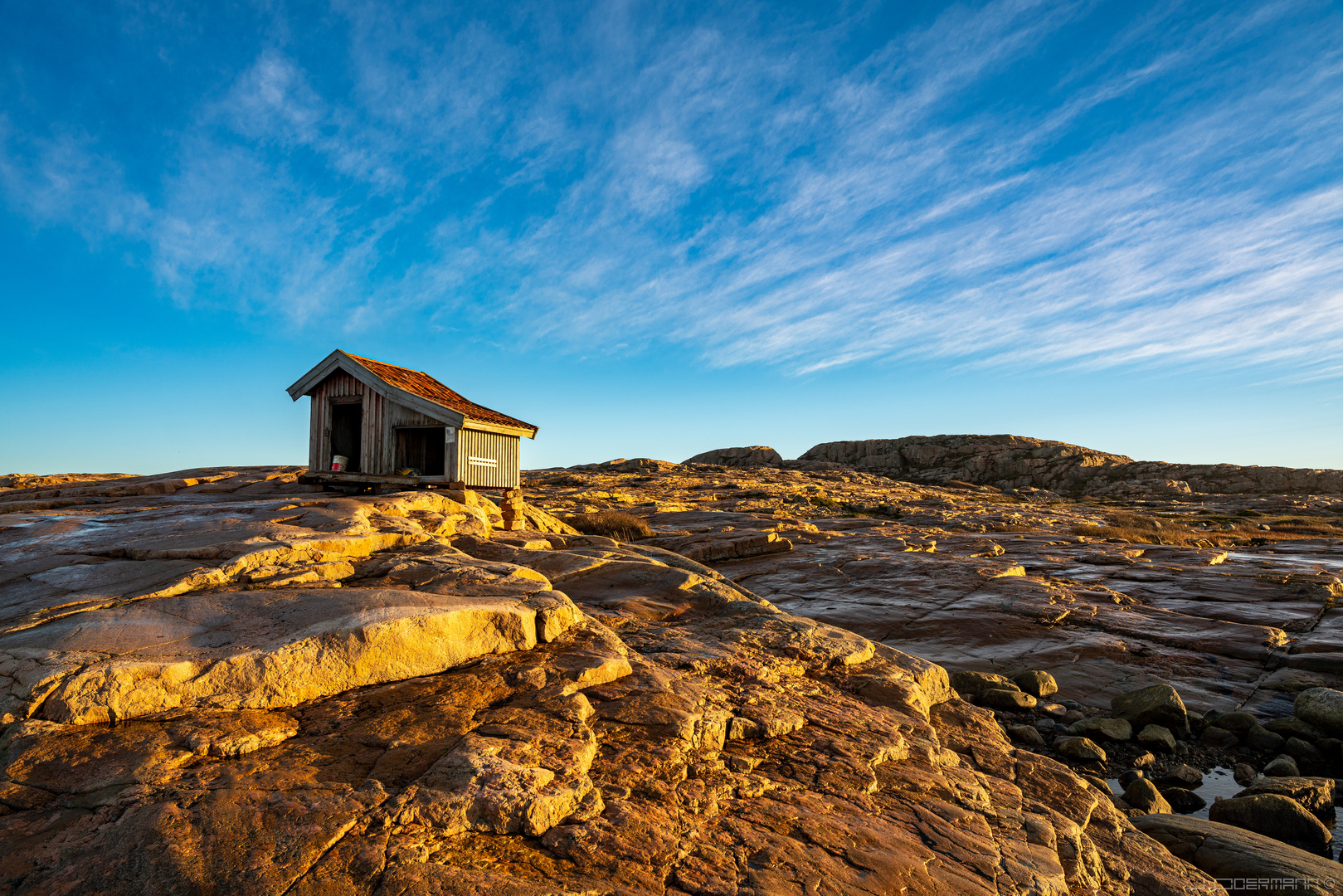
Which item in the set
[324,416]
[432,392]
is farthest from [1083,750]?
[324,416]

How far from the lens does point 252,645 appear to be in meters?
4.45

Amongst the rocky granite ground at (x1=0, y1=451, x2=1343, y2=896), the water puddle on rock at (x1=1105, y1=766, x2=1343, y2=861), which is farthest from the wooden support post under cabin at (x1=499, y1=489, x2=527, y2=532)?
the water puddle on rock at (x1=1105, y1=766, x2=1343, y2=861)

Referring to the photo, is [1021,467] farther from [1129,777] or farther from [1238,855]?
[1238,855]

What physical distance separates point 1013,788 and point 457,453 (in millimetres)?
14173

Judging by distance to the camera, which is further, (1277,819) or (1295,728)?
(1295,728)

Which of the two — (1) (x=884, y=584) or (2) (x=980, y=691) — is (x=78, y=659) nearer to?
(2) (x=980, y=691)

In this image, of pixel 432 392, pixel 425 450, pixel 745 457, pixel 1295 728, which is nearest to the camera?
pixel 1295 728

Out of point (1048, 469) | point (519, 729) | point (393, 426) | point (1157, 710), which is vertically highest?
point (1048, 469)

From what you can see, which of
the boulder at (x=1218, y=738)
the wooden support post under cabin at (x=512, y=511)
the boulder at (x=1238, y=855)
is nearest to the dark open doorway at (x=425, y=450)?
the wooden support post under cabin at (x=512, y=511)

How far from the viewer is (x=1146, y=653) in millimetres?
10078

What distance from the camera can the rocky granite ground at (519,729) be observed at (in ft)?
9.93

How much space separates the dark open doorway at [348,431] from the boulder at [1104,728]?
1724 centimetres

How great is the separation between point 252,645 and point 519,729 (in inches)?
80.9

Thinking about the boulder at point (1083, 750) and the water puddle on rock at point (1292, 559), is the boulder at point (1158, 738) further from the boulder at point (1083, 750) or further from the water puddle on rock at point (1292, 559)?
the water puddle on rock at point (1292, 559)
